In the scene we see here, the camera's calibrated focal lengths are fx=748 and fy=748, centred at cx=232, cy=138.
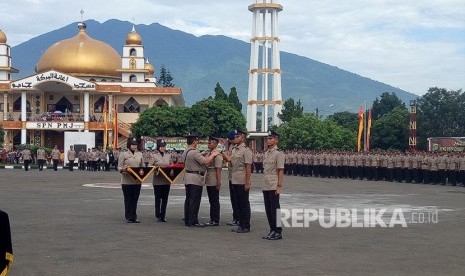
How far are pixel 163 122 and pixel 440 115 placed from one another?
23.9m

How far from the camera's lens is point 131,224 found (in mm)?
13453

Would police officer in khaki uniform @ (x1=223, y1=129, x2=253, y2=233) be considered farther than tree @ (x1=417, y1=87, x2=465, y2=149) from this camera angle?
No

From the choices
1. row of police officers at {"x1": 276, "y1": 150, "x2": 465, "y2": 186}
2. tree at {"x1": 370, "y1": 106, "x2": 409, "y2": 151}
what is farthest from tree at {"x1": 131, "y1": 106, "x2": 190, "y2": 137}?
row of police officers at {"x1": 276, "y1": 150, "x2": 465, "y2": 186}

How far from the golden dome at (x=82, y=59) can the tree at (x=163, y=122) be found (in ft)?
53.0

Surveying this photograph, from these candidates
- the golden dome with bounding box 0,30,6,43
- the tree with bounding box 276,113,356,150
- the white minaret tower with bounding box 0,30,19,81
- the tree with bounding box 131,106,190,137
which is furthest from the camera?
the golden dome with bounding box 0,30,6,43

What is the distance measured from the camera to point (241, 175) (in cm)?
1288

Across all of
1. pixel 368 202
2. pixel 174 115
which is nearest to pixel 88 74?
pixel 174 115

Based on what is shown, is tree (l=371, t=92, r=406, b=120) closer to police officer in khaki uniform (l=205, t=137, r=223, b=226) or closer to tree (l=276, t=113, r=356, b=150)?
tree (l=276, t=113, r=356, b=150)

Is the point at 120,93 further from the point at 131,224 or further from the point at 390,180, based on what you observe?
the point at 131,224

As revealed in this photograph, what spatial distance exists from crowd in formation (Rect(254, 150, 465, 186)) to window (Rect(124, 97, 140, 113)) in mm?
32966

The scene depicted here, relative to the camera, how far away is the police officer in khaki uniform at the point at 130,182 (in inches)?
541

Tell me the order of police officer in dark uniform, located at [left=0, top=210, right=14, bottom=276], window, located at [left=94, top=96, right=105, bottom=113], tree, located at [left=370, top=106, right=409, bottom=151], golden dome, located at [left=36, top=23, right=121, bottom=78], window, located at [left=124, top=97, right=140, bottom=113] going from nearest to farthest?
police officer in dark uniform, located at [left=0, top=210, right=14, bottom=276] < tree, located at [left=370, top=106, right=409, bottom=151] < window, located at [left=94, top=96, right=105, bottom=113] < window, located at [left=124, top=97, right=140, bottom=113] < golden dome, located at [left=36, top=23, right=121, bottom=78]

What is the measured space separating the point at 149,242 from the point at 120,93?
6095cm

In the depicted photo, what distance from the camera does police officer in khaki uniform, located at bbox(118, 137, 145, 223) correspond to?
541 inches
